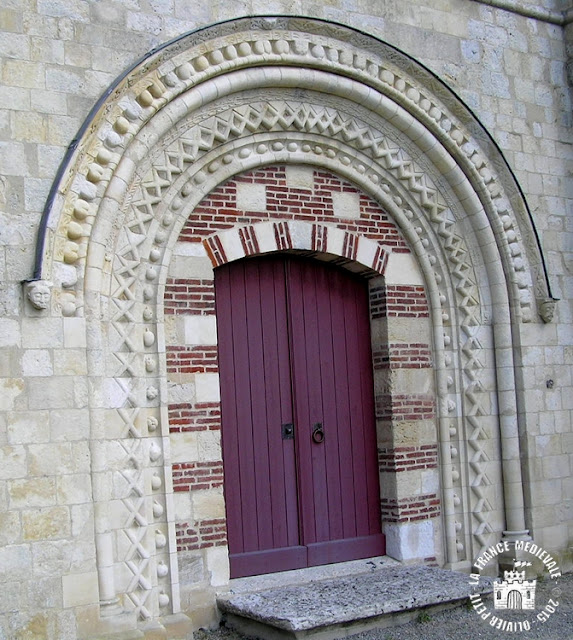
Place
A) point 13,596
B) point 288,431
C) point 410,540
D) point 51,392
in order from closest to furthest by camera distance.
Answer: point 13,596, point 51,392, point 288,431, point 410,540

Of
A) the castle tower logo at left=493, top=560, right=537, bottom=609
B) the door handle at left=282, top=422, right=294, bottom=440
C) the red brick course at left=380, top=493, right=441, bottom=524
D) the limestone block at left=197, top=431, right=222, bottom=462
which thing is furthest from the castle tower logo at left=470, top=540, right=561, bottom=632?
the limestone block at left=197, top=431, right=222, bottom=462

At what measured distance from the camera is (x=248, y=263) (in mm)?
7020

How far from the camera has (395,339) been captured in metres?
7.37

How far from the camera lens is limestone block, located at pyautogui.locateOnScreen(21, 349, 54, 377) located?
5508mm

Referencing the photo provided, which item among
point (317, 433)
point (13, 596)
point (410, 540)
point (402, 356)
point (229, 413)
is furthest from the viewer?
point (402, 356)

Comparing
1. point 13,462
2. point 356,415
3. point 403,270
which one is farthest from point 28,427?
point 403,270

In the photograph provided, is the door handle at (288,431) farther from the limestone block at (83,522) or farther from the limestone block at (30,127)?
the limestone block at (30,127)

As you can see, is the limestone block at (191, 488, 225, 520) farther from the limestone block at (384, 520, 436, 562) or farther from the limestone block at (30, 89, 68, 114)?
the limestone block at (30, 89, 68, 114)

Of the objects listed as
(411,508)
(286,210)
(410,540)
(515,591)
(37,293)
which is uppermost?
(286,210)

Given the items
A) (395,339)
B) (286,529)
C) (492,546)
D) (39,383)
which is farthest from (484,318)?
(39,383)

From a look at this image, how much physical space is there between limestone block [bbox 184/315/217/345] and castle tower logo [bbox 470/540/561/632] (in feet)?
8.53

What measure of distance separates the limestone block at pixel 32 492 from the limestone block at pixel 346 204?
10.2 feet

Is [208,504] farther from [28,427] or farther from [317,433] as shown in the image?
[28,427]

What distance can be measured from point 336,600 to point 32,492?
2182 mm
